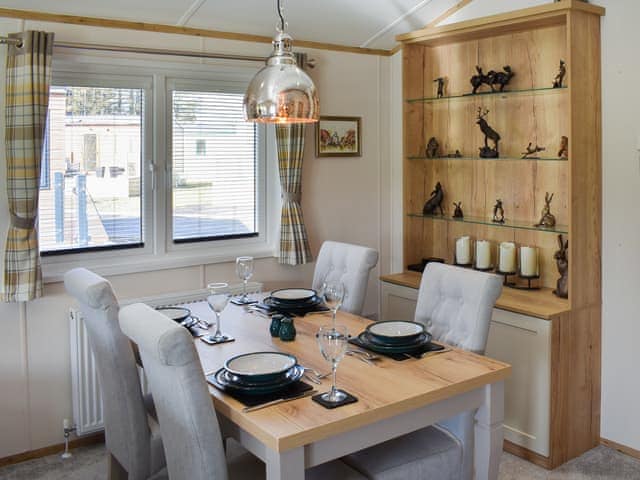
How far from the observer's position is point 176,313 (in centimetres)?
288

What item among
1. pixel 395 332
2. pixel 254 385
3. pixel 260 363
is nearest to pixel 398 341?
pixel 395 332

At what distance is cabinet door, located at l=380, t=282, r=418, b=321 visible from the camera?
3.91 metres

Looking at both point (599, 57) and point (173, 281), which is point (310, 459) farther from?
point (599, 57)

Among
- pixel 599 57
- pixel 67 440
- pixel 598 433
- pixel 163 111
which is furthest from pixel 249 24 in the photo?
pixel 598 433

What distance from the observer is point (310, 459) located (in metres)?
1.86

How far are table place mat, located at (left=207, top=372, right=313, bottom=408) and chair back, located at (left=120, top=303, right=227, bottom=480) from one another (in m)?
0.13

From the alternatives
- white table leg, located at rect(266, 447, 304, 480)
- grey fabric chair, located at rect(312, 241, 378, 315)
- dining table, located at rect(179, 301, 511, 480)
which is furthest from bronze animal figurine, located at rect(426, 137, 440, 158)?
white table leg, located at rect(266, 447, 304, 480)

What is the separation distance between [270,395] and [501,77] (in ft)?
7.98

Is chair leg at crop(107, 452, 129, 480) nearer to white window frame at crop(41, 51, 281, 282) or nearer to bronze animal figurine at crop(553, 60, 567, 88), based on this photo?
white window frame at crop(41, 51, 281, 282)

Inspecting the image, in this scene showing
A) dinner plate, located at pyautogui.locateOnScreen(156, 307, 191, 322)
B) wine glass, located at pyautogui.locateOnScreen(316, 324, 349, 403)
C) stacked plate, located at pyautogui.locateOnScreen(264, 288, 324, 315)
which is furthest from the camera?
stacked plate, located at pyautogui.locateOnScreen(264, 288, 324, 315)

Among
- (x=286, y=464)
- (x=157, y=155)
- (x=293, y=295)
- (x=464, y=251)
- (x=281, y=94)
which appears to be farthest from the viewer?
(x=464, y=251)

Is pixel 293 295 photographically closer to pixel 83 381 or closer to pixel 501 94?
pixel 83 381

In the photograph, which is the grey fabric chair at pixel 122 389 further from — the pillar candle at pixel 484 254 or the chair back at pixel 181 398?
the pillar candle at pixel 484 254

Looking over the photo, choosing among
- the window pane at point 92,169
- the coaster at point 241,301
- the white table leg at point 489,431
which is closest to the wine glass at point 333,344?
the white table leg at point 489,431
